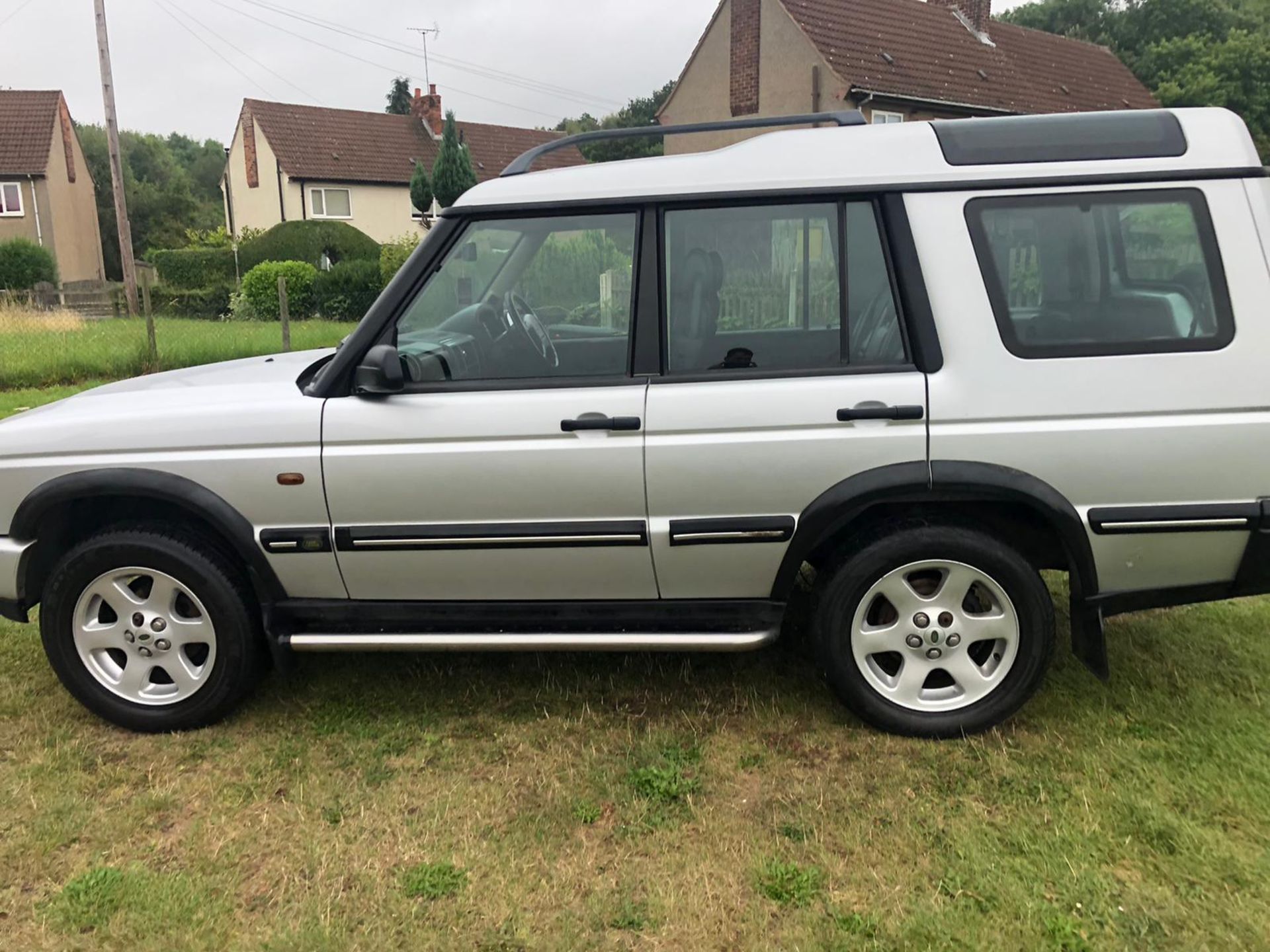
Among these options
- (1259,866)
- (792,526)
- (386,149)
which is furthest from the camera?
(386,149)

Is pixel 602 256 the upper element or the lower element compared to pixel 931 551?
upper

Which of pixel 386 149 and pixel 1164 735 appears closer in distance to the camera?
pixel 1164 735

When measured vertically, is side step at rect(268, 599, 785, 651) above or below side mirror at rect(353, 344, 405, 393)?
below

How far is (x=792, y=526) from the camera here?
3236 millimetres

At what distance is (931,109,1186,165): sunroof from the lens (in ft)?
10.1

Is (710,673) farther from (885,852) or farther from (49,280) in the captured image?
(49,280)

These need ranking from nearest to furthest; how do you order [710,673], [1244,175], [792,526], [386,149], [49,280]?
1. [1244,175]
2. [792,526]
3. [710,673]
4. [49,280]
5. [386,149]

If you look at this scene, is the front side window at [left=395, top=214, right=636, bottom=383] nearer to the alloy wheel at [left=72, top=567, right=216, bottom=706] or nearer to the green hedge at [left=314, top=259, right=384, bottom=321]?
the alloy wheel at [left=72, top=567, right=216, bottom=706]

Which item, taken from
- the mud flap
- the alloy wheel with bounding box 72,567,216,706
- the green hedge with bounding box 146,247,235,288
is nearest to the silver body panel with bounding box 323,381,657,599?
the alloy wheel with bounding box 72,567,216,706

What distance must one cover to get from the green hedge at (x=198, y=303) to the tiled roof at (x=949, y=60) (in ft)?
55.1

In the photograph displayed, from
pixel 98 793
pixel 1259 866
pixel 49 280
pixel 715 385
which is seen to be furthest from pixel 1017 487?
pixel 49 280

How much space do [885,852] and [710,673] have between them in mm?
1280

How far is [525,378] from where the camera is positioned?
3.33 meters

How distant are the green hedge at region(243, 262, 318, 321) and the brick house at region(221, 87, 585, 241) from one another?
1426 cm
